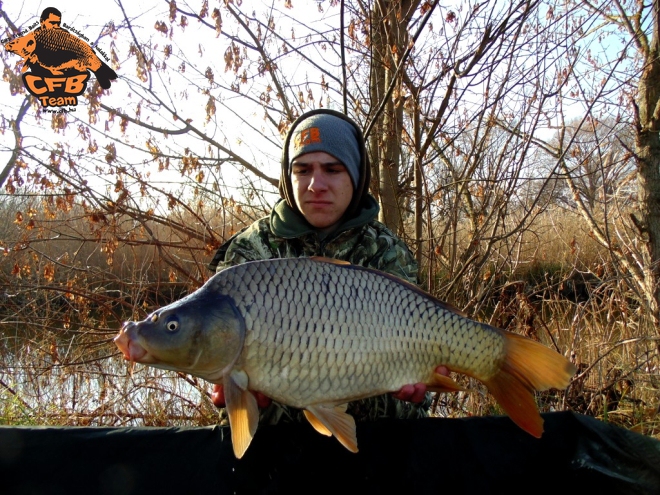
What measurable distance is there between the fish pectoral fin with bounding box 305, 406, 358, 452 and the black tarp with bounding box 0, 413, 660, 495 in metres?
0.30

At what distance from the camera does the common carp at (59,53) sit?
2.54m

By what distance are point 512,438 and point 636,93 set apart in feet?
8.39

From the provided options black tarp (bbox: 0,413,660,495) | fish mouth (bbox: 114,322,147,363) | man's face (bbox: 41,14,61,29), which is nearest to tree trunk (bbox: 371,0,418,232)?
black tarp (bbox: 0,413,660,495)

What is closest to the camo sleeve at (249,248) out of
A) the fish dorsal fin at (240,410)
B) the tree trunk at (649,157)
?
the fish dorsal fin at (240,410)

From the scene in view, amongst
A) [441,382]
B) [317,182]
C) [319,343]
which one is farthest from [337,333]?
[317,182]

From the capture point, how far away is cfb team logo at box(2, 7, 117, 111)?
2.58 meters

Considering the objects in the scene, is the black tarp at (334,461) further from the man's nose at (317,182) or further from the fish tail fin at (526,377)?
the man's nose at (317,182)

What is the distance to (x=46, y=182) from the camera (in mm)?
2559

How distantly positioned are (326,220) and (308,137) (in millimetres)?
248

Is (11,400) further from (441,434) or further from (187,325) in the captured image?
(441,434)

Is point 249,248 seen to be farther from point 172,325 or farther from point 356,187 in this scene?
point 172,325

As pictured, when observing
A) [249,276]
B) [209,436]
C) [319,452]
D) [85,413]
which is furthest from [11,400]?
[249,276]

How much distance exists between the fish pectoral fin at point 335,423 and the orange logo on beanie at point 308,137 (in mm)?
749

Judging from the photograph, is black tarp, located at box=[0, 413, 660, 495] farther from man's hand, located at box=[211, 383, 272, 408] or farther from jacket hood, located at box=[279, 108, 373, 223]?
jacket hood, located at box=[279, 108, 373, 223]
